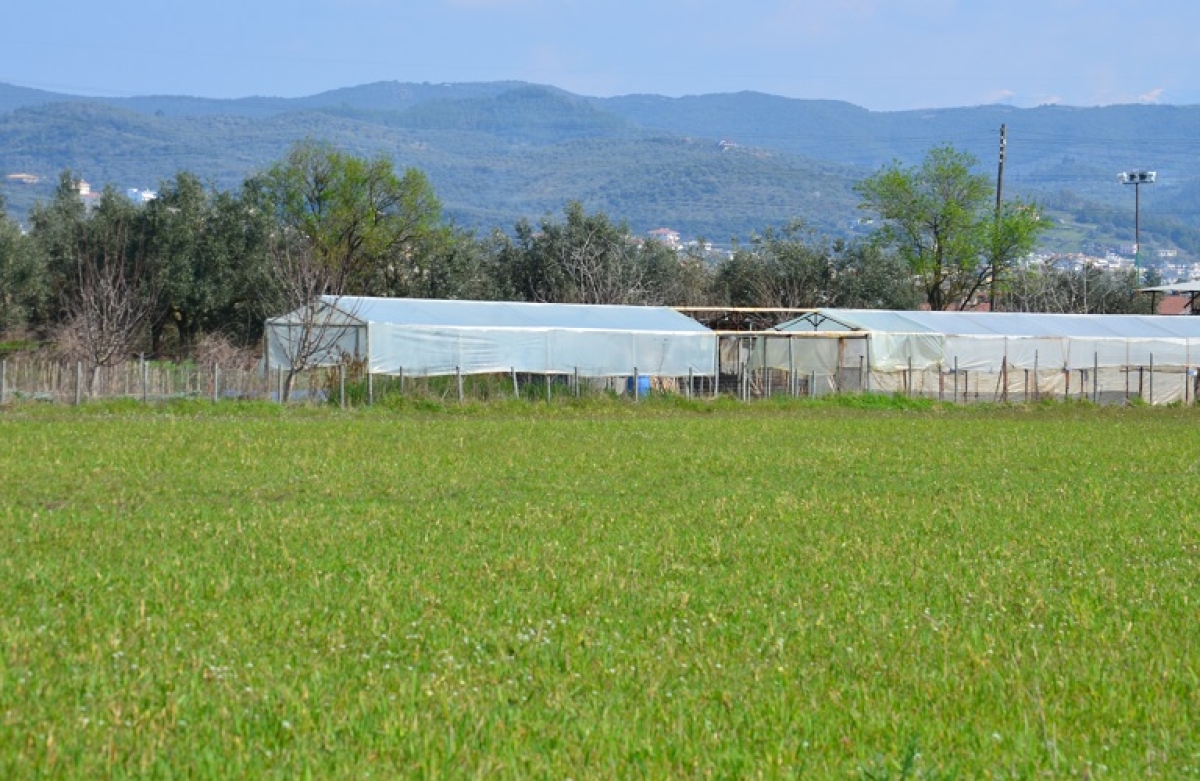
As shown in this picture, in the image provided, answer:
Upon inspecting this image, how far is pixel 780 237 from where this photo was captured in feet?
268

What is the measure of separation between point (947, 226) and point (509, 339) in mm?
41713

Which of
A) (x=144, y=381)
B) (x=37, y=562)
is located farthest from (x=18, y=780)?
(x=144, y=381)

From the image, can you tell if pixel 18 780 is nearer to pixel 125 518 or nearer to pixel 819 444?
pixel 125 518

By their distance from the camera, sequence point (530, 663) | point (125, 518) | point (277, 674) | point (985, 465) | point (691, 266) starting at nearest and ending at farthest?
1. point (277, 674)
2. point (530, 663)
3. point (125, 518)
4. point (985, 465)
5. point (691, 266)

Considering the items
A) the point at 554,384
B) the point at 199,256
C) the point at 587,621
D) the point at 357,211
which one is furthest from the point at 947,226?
the point at 587,621

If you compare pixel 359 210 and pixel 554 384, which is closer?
pixel 554 384

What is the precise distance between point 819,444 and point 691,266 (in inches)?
2018

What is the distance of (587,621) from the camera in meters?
11.0

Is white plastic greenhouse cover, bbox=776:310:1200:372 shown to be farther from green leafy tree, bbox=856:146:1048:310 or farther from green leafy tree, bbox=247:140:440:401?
green leafy tree, bbox=247:140:440:401

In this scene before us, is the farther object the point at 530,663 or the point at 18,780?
the point at 530,663

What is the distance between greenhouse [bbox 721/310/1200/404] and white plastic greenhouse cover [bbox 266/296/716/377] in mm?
3088

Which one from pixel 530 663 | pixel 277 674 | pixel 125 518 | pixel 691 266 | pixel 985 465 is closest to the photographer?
pixel 277 674

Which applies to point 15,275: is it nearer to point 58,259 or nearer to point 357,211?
point 58,259

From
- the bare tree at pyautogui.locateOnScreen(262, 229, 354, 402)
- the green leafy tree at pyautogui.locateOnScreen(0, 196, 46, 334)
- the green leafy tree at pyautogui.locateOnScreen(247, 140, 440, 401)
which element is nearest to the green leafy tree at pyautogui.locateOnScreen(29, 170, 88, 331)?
the green leafy tree at pyautogui.locateOnScreen(0, 196, 46, 334)
